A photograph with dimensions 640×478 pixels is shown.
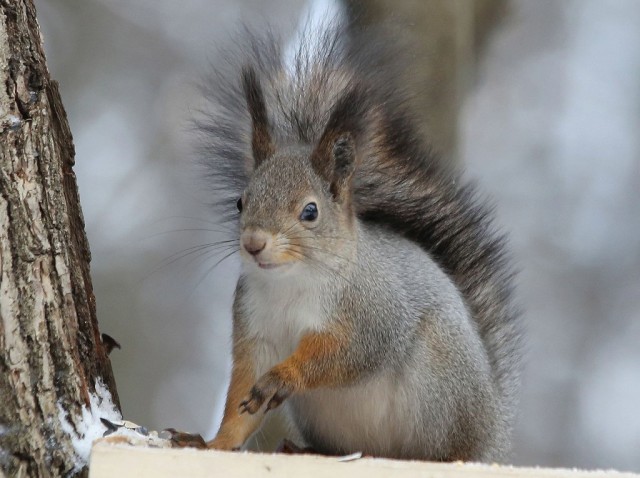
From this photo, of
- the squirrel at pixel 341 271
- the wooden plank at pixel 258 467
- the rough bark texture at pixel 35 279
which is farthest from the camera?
the squirrel at pixel 341 271

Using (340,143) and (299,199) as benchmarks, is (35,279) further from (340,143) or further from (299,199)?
(340,143)

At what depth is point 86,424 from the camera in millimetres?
1563

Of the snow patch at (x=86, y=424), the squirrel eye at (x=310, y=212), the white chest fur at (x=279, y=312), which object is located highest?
the squirrel eye at (x=310, y=212)

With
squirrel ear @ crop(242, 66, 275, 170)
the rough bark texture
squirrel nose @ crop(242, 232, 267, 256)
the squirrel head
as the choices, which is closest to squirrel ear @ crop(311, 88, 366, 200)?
the squirrel head

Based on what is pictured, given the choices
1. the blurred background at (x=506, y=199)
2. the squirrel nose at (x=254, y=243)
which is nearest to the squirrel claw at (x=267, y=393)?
the squirrel nose at (x=254, y=243)

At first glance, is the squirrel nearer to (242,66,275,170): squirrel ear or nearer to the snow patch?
(242,66,275,170): squirrel ear

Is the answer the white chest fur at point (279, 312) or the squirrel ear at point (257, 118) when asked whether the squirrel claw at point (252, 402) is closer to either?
the white chest fur at point (279, 312)

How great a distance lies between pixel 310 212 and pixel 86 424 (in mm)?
587

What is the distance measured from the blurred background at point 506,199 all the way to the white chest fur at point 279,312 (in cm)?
163

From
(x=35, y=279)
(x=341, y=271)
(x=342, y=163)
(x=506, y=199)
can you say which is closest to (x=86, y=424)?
(x=35, y=279)

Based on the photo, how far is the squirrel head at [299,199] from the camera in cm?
175

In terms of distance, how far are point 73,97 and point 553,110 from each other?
2.13 meters

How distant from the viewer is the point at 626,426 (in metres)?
3.87

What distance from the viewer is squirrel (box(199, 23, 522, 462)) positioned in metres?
1.82
